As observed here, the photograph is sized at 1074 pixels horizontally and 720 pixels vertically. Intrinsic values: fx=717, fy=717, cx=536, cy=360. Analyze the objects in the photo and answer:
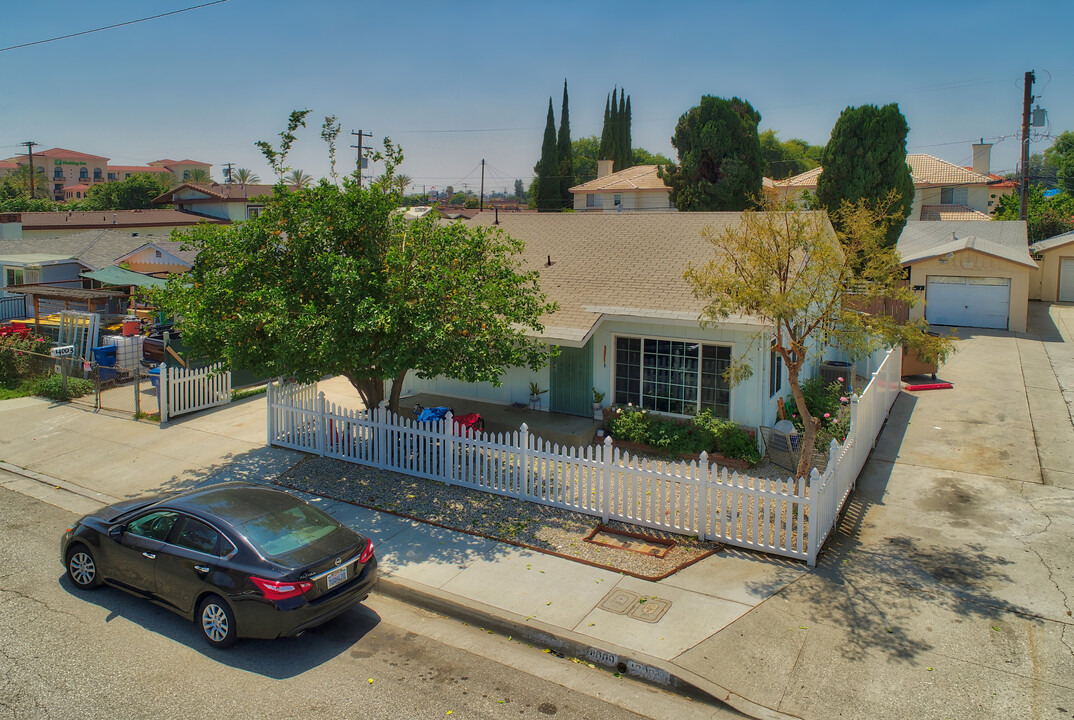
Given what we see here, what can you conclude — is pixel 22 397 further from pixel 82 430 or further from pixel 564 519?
pixel 564 519

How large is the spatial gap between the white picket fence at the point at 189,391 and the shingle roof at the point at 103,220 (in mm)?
27354

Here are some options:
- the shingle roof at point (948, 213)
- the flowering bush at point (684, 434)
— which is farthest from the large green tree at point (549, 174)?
the flowering bush at point (684, 434)

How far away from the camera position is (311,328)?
10914 mm

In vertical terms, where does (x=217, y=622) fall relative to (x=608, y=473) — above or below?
below

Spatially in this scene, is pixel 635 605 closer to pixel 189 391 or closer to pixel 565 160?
pixel 189 391

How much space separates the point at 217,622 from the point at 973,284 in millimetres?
29783

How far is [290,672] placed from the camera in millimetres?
6883

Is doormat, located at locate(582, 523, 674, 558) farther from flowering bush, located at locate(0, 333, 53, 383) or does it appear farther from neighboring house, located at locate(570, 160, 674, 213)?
neighboring house, located at locate(570, 160, 674, 213)

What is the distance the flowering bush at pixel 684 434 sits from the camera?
12.7 m

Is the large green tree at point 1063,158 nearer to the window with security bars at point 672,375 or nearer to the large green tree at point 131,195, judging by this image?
the window with security bars at point 672,375

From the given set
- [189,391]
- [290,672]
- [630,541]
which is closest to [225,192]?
[189,391]

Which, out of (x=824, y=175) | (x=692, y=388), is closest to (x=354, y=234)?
(x=692, y=388)

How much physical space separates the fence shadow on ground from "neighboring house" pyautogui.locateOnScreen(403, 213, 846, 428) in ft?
22.8

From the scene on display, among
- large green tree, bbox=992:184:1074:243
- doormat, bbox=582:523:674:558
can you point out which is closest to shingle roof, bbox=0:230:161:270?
doormat, bbox=582:523:674:558
